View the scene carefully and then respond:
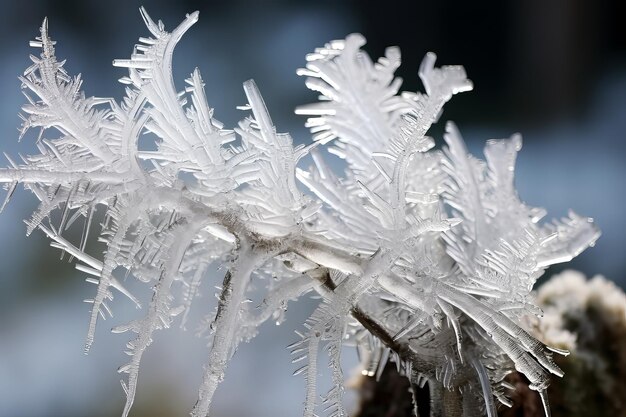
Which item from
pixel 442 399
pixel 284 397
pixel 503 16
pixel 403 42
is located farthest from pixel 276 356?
pixel 442 399

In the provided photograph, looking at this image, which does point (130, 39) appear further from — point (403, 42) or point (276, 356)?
point (276, 356)

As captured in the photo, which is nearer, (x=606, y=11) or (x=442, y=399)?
(x=442, y=399)

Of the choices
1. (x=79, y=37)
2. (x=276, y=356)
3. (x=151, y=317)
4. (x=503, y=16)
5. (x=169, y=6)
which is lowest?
(x=151, y=317)

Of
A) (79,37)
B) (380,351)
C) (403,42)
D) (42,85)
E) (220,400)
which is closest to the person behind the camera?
(42,85)

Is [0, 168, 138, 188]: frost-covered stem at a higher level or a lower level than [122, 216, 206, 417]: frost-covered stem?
higher

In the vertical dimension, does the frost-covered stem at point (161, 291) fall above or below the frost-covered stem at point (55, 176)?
below

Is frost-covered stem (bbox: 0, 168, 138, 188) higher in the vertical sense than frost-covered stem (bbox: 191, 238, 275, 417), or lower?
higher

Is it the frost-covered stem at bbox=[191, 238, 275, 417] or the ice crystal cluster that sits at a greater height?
the ice crystal cluster

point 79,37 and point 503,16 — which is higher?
point 503,16
